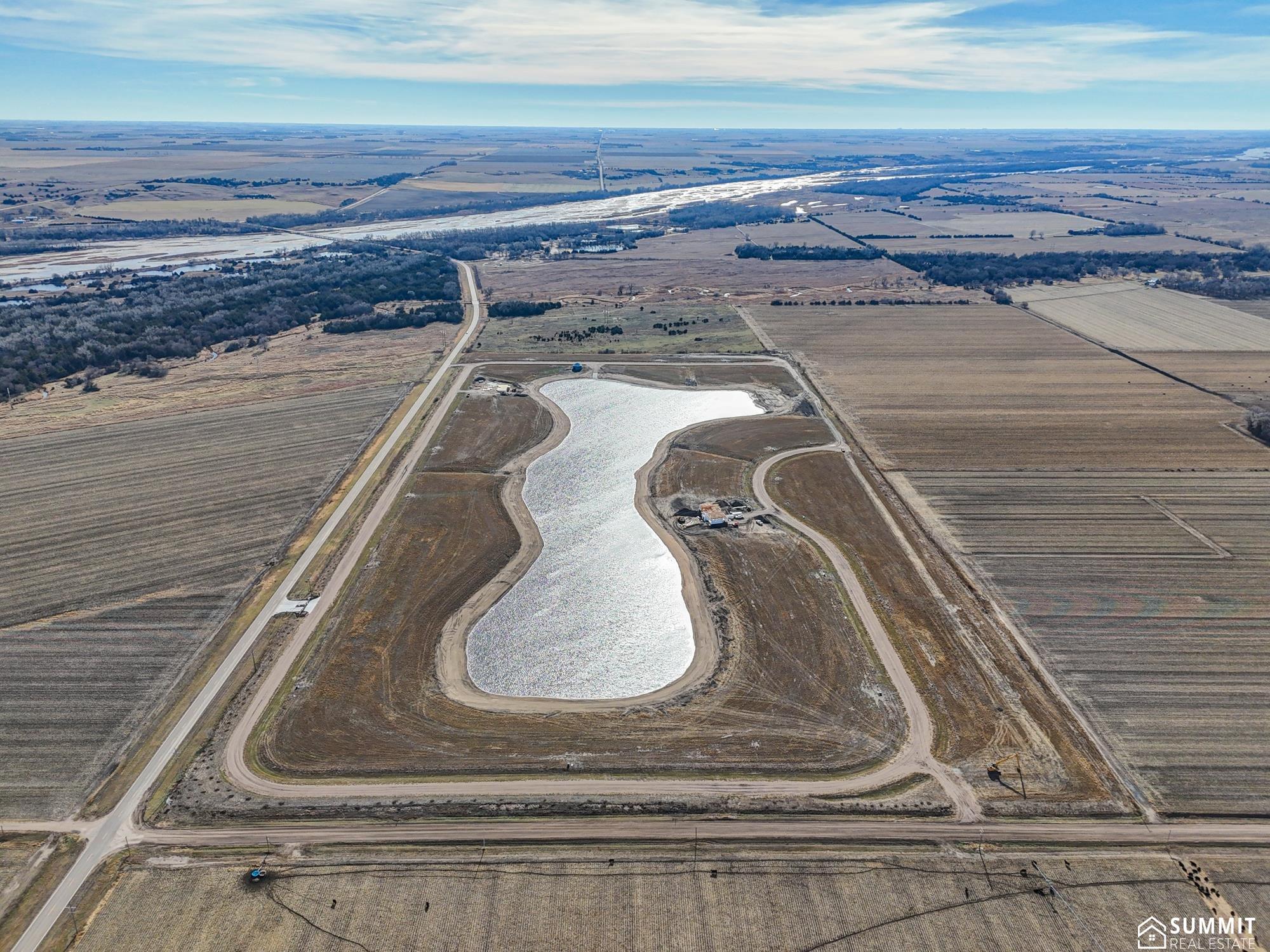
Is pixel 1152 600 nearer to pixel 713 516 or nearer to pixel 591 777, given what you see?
pixel 713 516

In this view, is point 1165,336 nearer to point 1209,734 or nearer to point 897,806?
point 1209,734

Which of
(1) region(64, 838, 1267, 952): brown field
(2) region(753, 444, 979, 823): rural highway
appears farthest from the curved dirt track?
(1) region(64, 838, 1267, 952): brown field

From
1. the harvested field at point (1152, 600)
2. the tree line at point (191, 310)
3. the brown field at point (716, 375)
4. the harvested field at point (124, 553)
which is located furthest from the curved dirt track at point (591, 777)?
the tree line at point (191, 310)

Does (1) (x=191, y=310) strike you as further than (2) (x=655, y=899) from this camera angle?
Yes

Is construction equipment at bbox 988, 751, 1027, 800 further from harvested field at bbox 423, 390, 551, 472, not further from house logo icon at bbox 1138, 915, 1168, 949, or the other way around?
harvested field at bbox 423, 390, 551, 472

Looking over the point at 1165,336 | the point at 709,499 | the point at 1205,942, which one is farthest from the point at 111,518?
the point at 1165,336

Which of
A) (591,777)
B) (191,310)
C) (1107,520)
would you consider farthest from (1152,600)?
(191,310)
